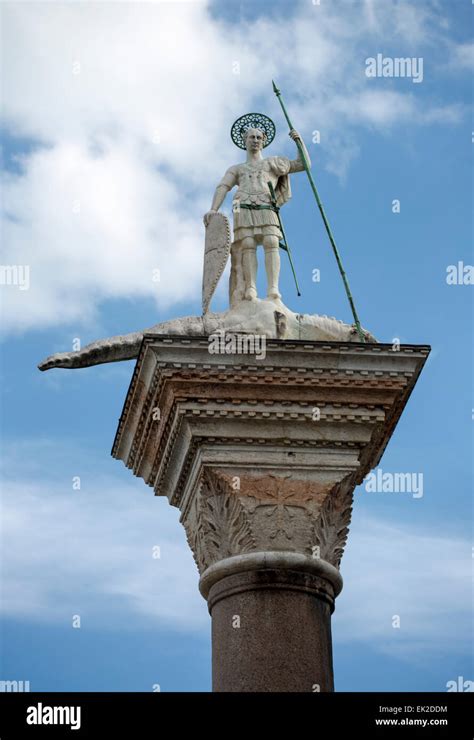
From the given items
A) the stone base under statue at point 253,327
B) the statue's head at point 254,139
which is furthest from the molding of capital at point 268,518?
the statue's head at point 254,139

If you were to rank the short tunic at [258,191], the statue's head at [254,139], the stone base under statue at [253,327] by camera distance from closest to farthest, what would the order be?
the stone base under statue at [253,327]
the short tunic at [258,191]
the statue's head at [254,139]

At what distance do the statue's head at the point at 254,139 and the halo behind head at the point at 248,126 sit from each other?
0.07 meters

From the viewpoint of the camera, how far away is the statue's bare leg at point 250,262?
20.3 metres

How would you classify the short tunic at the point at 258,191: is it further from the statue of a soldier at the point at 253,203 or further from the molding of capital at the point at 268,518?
the molding of capital at the point at 268,518

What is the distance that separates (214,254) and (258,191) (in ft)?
3.72

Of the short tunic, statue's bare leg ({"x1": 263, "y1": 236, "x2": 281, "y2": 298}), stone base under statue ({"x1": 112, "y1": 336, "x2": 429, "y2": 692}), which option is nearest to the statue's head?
the short tunic

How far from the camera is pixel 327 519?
18094mm

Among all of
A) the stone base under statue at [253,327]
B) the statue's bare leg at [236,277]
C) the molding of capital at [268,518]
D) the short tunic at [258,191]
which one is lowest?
the molding of capital at [268,518]

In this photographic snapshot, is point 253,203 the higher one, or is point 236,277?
point 253,203

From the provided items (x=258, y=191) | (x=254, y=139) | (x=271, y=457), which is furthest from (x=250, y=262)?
(x=271, y=457)

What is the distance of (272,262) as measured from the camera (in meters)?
20.4

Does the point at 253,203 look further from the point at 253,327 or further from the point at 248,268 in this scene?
the point at 253,327
